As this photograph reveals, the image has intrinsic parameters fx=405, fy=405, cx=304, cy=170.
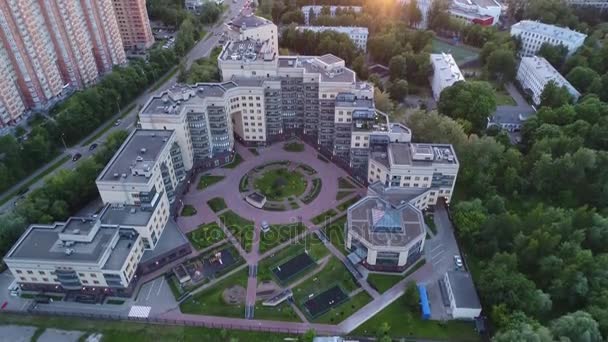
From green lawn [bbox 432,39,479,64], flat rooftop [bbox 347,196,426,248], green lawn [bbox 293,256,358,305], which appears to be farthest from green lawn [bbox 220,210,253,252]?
green lawn [bbox 432,39,479,64]

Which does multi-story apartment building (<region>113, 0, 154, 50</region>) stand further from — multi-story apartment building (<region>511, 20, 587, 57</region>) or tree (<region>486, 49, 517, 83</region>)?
multi-story apartment building (<region>511, 20, 587, 57</region>)

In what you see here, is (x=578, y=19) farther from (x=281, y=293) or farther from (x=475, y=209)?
(x=281, y=293)

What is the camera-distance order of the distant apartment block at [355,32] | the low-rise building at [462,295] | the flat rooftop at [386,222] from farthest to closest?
1. the distant apartment block at [355,32]
2. the flat rooftop at [386,222]
3. the low-rise building at [462,295]

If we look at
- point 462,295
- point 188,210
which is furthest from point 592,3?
point 188,210

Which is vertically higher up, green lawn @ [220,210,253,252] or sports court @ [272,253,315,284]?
green lawn @ [220,210,253,252]

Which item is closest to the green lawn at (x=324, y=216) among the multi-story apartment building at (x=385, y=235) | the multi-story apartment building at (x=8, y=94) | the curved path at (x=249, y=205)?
the curved path at (x=249, y=205)

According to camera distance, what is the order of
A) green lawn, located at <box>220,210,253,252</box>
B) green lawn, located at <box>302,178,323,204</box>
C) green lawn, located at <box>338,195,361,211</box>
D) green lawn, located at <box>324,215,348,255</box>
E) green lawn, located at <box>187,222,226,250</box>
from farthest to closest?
green lawn, located at <box>302,178,323,204</box>, green lawn, located at <box>338,195,361,211</box>, green lawn, located at <box>220,210,253,252</box>, green lawn, located at <box>187,222,226,250</box>, green lawn, located at <box>324,215,348,255</box>

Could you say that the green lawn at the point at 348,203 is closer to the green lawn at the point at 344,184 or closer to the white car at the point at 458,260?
the green lawn at the point at 344,184

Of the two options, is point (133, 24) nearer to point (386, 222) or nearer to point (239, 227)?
point (239, 227)
